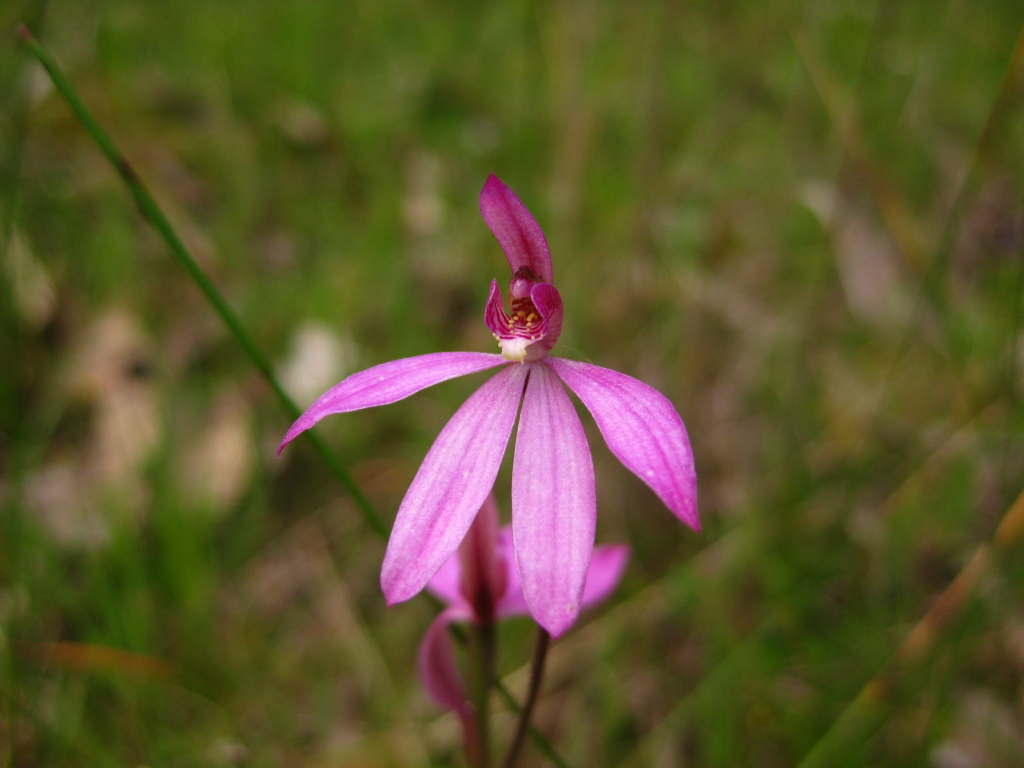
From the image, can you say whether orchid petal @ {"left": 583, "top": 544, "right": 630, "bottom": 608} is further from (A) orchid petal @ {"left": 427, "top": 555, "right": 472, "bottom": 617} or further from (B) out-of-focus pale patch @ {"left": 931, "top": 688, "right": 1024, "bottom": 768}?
(B) out-of-focus pale patch @ {"left": 931, "top": 688, "right": 1024, "bottom": 768}

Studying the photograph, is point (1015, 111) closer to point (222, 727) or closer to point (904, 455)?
point (904, 455)

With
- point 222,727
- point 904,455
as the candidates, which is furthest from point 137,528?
point 904,455

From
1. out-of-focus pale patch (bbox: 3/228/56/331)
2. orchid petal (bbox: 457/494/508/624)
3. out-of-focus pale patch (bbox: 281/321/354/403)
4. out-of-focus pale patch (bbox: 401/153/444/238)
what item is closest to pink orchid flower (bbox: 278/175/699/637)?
orchid petal (bbox: 457/494/508/624)

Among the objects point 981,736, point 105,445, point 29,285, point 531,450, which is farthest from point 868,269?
point 29,285

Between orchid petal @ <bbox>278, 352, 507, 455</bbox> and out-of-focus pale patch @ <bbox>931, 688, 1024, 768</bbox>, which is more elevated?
orchid petal @ <bbox>278, 352, 507, 455</bbox>

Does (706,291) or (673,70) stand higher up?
(673,70)

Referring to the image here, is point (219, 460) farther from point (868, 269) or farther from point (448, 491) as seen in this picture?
point (868, 269)
